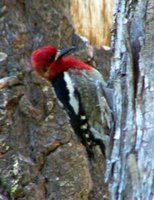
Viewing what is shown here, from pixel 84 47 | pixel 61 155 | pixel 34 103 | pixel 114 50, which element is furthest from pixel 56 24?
pixel 114 50

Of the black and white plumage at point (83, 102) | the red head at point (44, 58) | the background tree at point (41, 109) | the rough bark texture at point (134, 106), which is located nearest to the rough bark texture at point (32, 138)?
the background tree at point (41, 109)

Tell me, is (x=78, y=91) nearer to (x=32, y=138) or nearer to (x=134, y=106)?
(x=32, y=138)

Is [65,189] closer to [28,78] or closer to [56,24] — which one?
[28,78]

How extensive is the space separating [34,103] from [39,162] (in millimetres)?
430

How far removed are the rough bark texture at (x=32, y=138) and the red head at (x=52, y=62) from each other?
57cm

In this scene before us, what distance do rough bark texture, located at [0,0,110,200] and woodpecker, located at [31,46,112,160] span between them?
60 cm

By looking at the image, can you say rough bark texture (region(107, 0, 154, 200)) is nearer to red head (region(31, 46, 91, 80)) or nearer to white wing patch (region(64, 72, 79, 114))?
white wing patch (region(64, 72, 79, 114))

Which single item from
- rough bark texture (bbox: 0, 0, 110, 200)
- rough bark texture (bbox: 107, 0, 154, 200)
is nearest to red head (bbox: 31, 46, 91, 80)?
rough bark texture (bbox: 0, 0, 110, 200)

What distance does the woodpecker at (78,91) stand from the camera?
401cm

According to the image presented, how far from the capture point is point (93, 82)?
4121 millimetres

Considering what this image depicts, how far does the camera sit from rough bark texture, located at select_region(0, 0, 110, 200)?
4812mm

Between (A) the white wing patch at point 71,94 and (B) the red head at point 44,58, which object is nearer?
(A) the white wing patch at point 71,94

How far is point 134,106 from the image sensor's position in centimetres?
282

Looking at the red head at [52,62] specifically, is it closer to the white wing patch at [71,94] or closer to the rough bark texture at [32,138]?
the white wing patch at [71,94]
